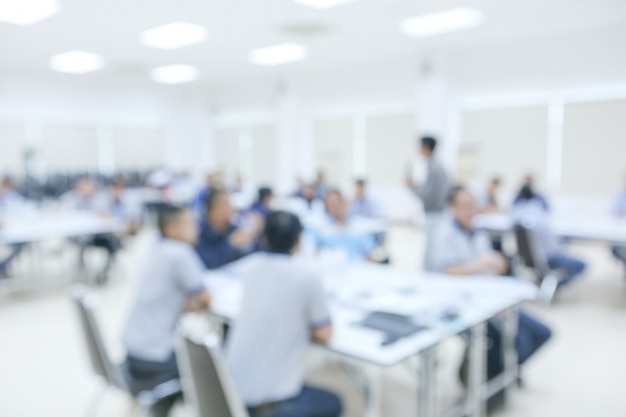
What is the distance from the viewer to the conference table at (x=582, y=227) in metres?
4.53

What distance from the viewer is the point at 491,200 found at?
6488mm

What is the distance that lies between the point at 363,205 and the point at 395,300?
3.66 meters

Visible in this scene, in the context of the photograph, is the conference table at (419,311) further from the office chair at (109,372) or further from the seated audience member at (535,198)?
the seated audience member at (535,198)

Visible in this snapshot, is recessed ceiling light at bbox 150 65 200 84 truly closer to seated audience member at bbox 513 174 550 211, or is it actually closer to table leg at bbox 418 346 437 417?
seated audience member at bbox 513 174 550 211

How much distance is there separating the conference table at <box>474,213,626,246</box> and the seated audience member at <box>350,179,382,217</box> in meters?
1.28

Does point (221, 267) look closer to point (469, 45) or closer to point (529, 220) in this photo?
point (529, 220)

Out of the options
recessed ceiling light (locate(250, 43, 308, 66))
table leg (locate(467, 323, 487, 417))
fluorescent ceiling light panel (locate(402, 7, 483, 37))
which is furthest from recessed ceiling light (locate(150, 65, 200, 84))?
table leg (locate(467, 323, 487, 417))

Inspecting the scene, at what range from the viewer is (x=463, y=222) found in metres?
3.12

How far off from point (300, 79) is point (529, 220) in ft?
22.9

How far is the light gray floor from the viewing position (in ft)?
8.55

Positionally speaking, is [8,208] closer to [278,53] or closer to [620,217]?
[278,53]

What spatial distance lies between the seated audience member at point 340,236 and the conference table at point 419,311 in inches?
27.8

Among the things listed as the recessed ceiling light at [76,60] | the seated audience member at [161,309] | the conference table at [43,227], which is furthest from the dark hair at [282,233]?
the recessed ceiling light at [76,60]

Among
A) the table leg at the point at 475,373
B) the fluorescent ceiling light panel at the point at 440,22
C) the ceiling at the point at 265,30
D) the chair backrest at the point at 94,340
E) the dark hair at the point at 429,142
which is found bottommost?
the table leg at the point at 475,373
